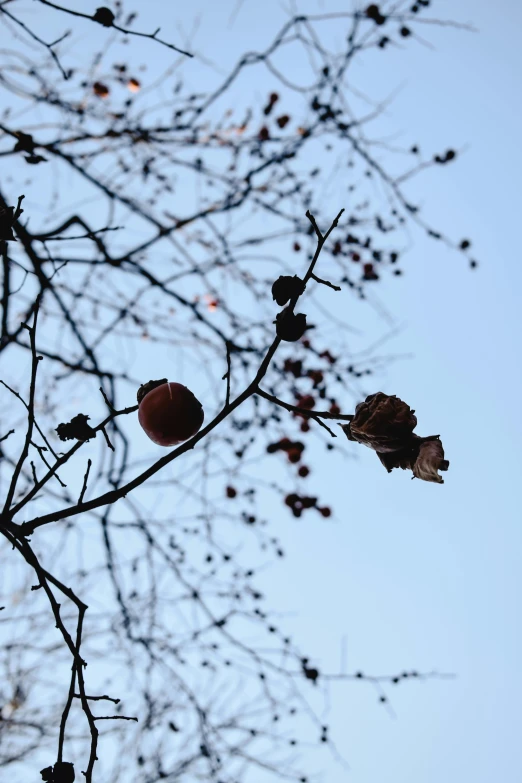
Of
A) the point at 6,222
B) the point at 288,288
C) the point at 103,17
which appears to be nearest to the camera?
the point at 288,288

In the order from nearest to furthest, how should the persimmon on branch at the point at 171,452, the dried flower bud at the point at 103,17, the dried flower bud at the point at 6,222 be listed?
the persimmon on branch at the point at 171,452
the dried flower bud at the point at 6,222
the dried flower bud at the point at 103,17

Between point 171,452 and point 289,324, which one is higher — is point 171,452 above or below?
below

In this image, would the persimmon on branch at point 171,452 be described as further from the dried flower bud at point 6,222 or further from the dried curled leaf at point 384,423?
the dried flower bud at point 6,222

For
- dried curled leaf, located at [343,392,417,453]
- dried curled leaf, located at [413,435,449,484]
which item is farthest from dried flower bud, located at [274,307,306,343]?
dried curled leaf, located at [413,435,449,484]

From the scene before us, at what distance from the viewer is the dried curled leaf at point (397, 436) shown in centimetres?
136

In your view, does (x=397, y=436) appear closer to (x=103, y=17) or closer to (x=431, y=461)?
(x=431, y=461)

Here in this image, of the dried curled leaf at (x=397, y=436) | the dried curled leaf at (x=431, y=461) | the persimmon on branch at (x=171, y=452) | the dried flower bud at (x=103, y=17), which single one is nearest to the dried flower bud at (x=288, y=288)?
the persimmon on branch at (x=171, y=452)

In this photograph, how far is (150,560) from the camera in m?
3.97

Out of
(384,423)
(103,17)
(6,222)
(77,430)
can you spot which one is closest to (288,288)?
(384,423)

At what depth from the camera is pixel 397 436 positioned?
4.57 feet

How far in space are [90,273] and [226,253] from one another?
1024 mm

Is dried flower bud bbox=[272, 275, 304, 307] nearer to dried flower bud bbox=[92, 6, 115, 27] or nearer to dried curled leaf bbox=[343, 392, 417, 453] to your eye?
dried curled leaf bbox=[343, 392, 417, 453]

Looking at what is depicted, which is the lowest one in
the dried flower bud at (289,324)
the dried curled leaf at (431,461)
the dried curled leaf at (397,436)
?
the dried curled leaf at (431,461)

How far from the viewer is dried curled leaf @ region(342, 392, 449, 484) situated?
1.36 meters
